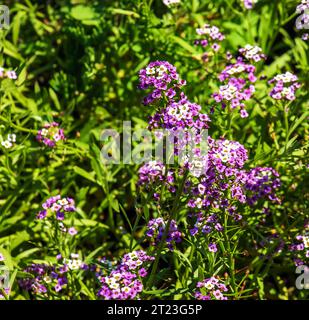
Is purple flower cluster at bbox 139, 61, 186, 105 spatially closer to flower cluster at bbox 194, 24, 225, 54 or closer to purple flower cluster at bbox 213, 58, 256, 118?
purple flower cluster at bbox 213, 58, 256, 118

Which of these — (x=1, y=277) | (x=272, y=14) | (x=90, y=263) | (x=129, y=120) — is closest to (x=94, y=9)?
(x=129, y=120)

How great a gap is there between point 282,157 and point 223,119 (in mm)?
409

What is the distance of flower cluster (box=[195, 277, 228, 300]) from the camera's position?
2613 millimetres

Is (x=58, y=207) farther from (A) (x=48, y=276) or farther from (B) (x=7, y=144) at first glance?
(B) (x=7, y=144)

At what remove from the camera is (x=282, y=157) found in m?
3.02

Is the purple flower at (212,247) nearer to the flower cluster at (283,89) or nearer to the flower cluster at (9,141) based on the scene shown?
the flower cluster at (283,89)

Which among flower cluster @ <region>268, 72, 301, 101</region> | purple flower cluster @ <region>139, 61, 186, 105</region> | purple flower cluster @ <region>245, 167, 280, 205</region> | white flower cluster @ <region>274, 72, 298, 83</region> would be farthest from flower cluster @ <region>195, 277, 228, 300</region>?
white flower cluster @ <region>274, 72, 298, 83</region>

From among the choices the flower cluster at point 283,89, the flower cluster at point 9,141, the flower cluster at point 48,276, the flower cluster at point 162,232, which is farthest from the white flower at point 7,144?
the flower cluster at point 283,89

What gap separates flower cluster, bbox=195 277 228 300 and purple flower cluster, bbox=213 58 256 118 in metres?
0.86

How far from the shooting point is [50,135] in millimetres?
3467

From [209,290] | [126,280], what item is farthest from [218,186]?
[126,280]

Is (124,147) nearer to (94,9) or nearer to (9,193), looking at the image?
(9,193)

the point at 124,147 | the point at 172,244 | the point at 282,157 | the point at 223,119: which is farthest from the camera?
the point at 124,147
